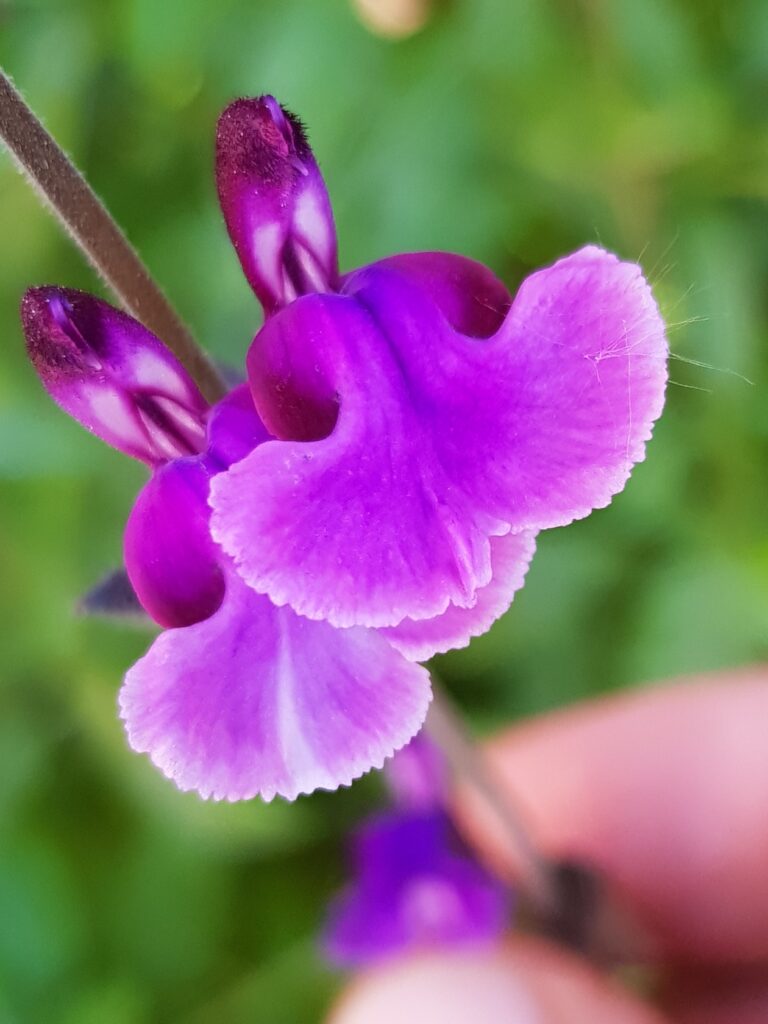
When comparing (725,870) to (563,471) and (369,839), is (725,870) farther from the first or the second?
(563,471)

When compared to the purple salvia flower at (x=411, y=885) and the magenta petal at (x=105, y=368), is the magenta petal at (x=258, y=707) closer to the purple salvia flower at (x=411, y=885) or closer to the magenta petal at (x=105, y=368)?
the magenta petal at (x=105, y=368)

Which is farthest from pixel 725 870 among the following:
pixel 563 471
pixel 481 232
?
pixel 563 471

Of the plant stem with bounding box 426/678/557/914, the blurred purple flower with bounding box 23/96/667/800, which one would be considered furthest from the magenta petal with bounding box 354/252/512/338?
the plant stem with bounding box 426/678/557/914

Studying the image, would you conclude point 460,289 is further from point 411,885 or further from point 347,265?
point 411,885

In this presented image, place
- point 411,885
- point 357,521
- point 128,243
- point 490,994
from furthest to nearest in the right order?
point 411,885
point 490,994
point 128,243
point 357,521

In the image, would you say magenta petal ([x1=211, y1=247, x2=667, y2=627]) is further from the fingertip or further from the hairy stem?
the fingertip

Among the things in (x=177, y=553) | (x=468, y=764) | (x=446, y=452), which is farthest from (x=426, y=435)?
(x=468, y=764)
